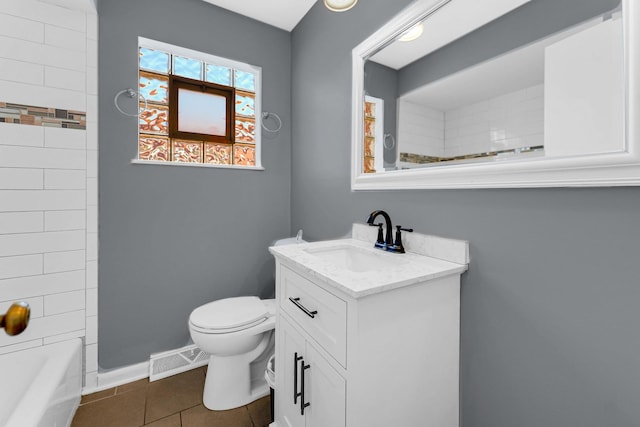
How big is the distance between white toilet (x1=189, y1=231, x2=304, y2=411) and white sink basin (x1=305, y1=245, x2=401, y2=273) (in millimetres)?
586

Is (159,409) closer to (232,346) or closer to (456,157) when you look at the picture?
(232,346)

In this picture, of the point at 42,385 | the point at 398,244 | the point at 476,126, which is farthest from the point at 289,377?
the point at 476,126

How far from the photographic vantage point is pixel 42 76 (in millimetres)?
1527

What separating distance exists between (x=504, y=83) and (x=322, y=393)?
119cm

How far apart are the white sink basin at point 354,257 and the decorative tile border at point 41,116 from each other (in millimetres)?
1561

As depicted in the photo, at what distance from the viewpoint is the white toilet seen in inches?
57.5

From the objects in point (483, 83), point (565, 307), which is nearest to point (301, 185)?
point (483, 83)

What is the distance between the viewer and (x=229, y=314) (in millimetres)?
1579

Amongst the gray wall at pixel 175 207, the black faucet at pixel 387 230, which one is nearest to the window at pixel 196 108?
the gray wall at pixel 175 207

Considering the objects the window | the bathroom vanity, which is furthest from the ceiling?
the bathroom vanity

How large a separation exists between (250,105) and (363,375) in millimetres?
2094

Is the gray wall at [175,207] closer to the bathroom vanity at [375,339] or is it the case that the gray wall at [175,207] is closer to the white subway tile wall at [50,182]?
the white subway tile wall at [50,182]

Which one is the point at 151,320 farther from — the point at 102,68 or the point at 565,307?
the point at 565,307

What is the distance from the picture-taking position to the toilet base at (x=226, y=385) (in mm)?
1530
